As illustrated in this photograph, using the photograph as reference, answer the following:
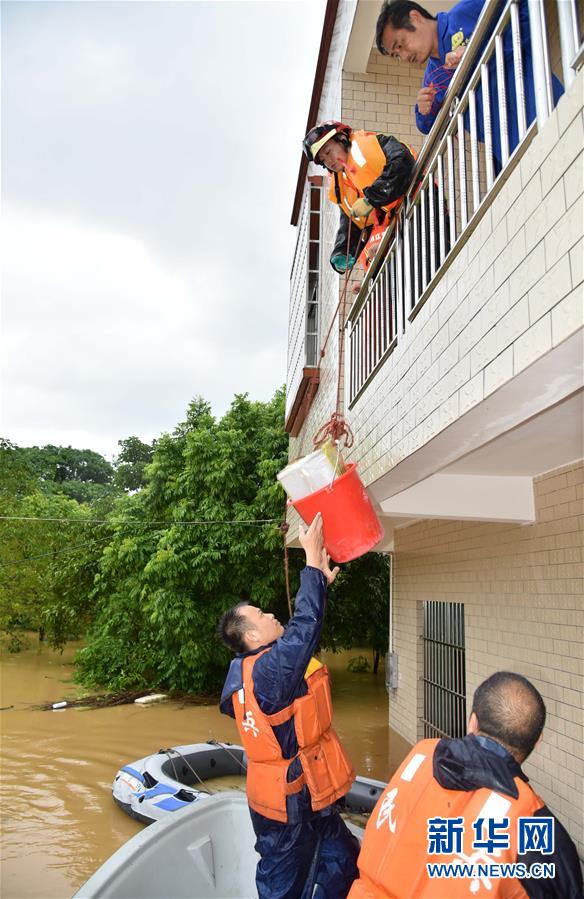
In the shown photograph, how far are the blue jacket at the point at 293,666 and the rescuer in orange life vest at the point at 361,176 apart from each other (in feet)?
8.11

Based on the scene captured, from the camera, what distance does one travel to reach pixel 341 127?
4.53 metres

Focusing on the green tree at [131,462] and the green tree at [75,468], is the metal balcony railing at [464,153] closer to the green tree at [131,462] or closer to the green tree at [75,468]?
the green tree at [131,462]

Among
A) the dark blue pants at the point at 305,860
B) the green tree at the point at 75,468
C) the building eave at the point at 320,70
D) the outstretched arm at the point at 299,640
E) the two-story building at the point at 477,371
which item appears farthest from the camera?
the green tree at the point at 75,468

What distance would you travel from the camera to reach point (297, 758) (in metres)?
3.12

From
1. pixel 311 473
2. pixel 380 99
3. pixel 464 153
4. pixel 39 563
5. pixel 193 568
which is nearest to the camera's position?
pixel 464 153

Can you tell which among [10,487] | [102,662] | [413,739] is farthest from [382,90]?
[10,487]

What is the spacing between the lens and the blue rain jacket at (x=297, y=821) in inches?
115

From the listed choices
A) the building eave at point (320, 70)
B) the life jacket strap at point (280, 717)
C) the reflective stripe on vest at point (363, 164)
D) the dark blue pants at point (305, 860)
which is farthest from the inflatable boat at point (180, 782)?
the building eave at point (320, 70)

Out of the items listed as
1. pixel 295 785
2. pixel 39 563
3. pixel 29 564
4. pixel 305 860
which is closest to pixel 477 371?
pixel 295 785

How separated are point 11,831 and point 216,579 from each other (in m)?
6.70

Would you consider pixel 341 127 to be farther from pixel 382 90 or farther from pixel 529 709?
pixel 529 709

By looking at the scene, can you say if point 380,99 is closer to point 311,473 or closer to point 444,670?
point 311,473

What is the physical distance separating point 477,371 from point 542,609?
265cm

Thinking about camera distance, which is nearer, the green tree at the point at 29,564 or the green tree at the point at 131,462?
the green tree at the point at 29,564
